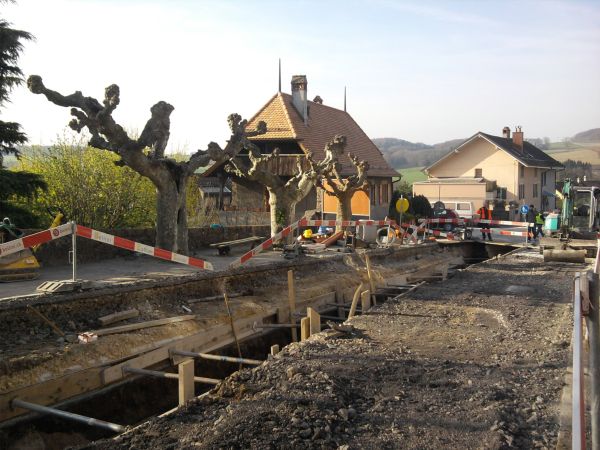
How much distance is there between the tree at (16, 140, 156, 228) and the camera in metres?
20.1

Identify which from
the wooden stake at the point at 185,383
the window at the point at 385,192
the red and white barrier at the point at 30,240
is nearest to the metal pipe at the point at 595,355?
the wooden stake at the point at 185,383

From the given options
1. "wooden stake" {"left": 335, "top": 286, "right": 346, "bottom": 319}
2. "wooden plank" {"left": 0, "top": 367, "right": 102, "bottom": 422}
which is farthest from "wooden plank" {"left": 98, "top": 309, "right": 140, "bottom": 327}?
"wooden stake" {"left": 335, "top": 286, "right": 346, "bottom": 319}

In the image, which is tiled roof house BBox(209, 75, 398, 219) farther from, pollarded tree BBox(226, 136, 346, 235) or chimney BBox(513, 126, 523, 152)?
chimney BBox(513, 126, 523, 152)

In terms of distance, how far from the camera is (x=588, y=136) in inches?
1470

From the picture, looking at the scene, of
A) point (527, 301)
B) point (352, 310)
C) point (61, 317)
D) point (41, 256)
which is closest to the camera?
point (61, 317)

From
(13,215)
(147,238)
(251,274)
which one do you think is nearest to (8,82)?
(13,215)

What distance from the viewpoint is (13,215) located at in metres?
17.2

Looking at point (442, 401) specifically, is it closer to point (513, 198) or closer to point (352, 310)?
point (352, 310)

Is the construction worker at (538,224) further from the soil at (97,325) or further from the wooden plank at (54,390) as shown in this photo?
the wooden plank at (54,390)

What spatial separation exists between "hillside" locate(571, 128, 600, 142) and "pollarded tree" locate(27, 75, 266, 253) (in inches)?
970

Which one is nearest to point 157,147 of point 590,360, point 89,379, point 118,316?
point 118,316

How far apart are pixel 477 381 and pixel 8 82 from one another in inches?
629

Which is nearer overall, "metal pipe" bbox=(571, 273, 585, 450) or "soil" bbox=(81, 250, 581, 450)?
"metal pipe" bbox=(571, 273, 585, 450)

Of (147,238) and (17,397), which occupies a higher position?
(147,238)
